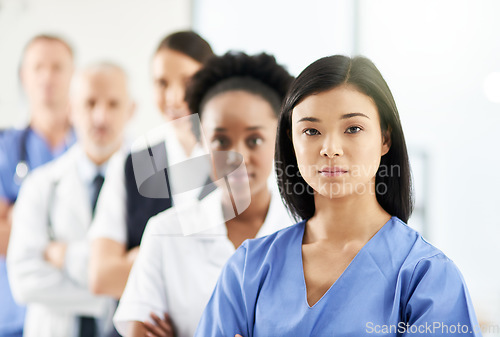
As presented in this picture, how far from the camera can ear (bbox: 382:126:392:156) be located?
59cm

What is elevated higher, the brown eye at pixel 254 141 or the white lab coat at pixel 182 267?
the brown eye at pixel 254 141

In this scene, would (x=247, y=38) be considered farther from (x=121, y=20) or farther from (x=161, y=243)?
(x=161, y=243)

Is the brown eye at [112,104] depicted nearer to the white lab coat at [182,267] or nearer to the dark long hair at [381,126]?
the white lab coat at [182,267]

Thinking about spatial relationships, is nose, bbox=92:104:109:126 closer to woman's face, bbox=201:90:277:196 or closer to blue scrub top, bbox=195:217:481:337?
woman's face, bbox=201:90:277:196

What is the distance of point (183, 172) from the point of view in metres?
0.86

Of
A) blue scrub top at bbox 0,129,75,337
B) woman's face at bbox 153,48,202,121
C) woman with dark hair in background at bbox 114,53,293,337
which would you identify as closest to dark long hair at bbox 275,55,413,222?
woman with dark hair in background at bbox 114,53,293,337

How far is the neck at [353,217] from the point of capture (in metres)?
0.60

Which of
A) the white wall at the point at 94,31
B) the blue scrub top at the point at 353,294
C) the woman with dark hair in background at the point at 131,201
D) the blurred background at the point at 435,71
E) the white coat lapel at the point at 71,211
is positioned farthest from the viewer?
the white wall at the point at 94,31

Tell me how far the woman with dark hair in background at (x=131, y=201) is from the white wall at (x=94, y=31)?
488 mm

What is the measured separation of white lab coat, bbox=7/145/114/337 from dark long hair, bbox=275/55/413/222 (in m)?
0.59

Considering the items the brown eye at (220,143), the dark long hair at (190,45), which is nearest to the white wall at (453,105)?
the dark long hair at (190,45)

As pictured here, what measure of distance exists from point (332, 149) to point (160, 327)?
1.22 feet

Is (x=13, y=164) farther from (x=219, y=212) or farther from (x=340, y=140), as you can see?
(x=340, y=140)

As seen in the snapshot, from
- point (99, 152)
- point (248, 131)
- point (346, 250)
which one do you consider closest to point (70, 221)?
point (99, 152)
